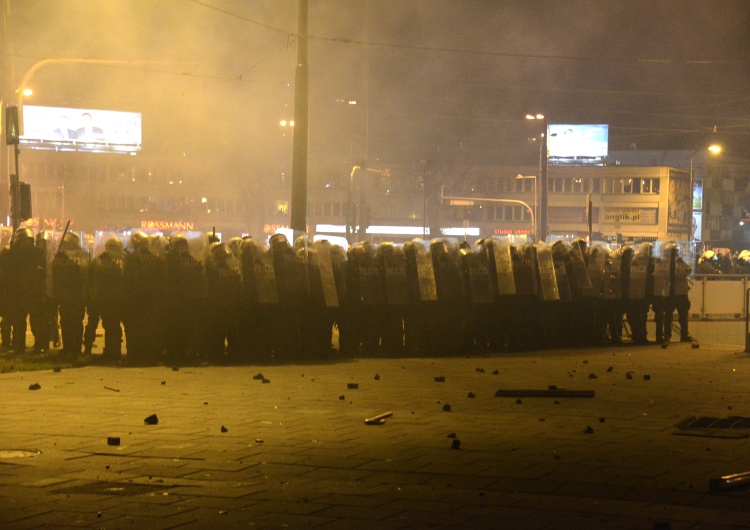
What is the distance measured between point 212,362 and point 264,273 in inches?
56.2

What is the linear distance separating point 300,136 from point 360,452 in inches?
395

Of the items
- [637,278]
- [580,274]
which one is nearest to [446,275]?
[580,274]

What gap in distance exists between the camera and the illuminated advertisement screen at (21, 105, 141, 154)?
57.4 meters

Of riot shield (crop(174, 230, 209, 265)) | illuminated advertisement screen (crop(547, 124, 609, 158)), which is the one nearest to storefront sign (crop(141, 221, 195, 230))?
illuminated advertisement screen (crop(547, 124, 609, 158))

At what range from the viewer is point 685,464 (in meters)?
6.90

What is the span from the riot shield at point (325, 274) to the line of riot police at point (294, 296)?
0.05ft

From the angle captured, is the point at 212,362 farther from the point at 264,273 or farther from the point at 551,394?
the point at 551,394

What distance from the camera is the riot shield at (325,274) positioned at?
1429cm

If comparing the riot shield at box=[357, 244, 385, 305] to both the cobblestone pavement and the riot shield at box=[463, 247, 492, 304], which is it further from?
the cobblestone pavement

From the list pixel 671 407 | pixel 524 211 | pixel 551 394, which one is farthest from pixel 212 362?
pixel 524 211

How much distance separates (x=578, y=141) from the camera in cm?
7631

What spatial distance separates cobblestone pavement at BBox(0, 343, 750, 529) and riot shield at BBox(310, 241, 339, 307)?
2.12 meters

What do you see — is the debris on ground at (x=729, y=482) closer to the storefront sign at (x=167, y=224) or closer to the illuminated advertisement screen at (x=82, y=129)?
the illuminated advertisement screen at (x=82, y=129)

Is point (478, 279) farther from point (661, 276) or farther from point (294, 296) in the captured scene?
point (661, 276)
